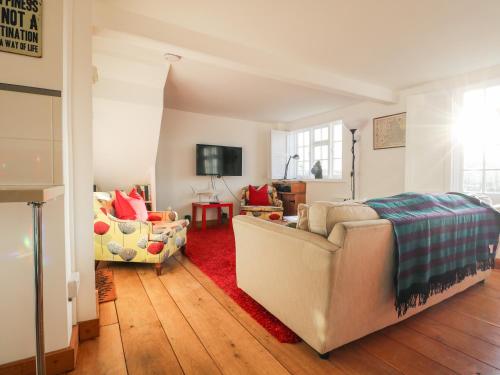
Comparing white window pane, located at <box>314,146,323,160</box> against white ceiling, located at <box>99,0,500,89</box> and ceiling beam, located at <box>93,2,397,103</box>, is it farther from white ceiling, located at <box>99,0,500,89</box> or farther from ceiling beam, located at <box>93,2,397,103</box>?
white ceiling, located at <box>99,0,500,89</box>

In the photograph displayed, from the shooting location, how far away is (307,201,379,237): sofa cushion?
51.5 inches

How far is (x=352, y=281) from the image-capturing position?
1269 millimetres

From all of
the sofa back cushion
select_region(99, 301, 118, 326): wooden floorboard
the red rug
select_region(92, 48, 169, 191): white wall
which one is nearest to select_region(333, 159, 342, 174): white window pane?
the red rug

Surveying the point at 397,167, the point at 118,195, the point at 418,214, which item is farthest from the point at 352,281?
the point at 397,167

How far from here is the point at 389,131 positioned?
3.78 m

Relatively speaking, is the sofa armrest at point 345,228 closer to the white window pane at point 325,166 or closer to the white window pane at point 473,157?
the white window pane at point 473,157

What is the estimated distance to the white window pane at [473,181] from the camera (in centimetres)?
304

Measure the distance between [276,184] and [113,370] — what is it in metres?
4.58

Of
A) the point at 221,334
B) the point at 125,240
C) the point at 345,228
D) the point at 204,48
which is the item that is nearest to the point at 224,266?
the point at 125,240

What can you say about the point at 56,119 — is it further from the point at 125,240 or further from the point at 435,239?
the point at 435,239

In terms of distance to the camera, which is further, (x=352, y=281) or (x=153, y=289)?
(x=153, y=289)

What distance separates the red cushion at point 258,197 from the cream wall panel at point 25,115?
3901mm

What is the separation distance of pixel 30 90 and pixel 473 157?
415 centimetres

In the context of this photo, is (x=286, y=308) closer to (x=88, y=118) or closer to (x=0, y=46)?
(x=88, y=118)
